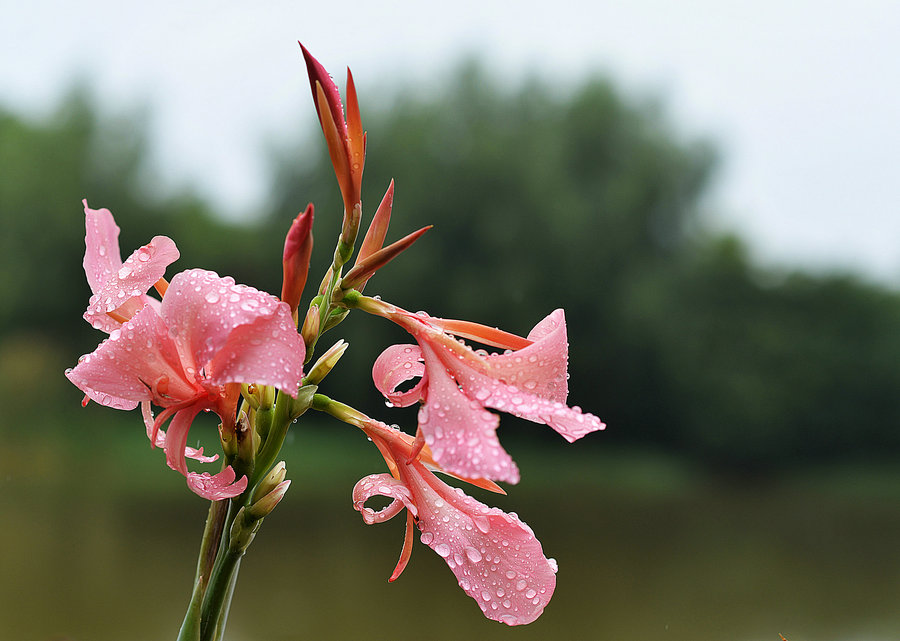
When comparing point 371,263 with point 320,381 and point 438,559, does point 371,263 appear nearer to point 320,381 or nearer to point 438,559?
point 320,381

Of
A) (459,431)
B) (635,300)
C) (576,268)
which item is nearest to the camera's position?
(459,431)

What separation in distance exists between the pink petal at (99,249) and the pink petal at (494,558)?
190 mm

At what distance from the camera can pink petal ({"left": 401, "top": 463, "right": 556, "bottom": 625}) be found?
30 cm

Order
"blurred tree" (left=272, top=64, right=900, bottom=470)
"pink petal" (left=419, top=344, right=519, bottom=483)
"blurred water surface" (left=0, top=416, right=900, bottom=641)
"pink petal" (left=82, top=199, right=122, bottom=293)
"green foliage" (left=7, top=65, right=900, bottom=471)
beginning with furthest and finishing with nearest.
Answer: "blurred tree" (left=272, top=64, right=900, bottom=470), "green foliage" (left=7, top=65, right=900, bottom=471), "blurred water surface" (left=0, top=416, right=900, bottom=641), "pink petal" (left=82, top=199, right=122, bottom=293), "pink petal" (left=419, top=344, right=519, bottom=483)

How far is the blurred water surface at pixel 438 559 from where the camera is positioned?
10.3ft

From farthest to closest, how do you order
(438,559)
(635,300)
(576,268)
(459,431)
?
1. (576,268)
2. (635,300)
3. (438,559)
4. (459,431)

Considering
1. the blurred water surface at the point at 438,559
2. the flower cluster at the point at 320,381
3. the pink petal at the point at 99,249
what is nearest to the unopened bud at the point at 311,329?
the flower cluster at the point at 320,381

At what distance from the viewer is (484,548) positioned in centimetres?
Answer: 30

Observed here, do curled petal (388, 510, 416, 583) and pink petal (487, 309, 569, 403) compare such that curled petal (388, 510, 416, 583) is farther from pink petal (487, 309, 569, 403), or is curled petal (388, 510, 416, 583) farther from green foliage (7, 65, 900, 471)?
green foliage (7, 65, 900, 471)

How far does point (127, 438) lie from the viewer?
565cm

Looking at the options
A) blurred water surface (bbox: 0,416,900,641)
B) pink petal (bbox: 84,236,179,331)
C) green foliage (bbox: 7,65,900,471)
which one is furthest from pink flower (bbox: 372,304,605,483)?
green foliage (bbox: 7,65,900,471)

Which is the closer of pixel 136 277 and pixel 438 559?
pixel 136 277

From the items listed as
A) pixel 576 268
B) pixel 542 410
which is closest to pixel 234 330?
pixel 542 410

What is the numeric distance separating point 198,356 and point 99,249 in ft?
0.38
